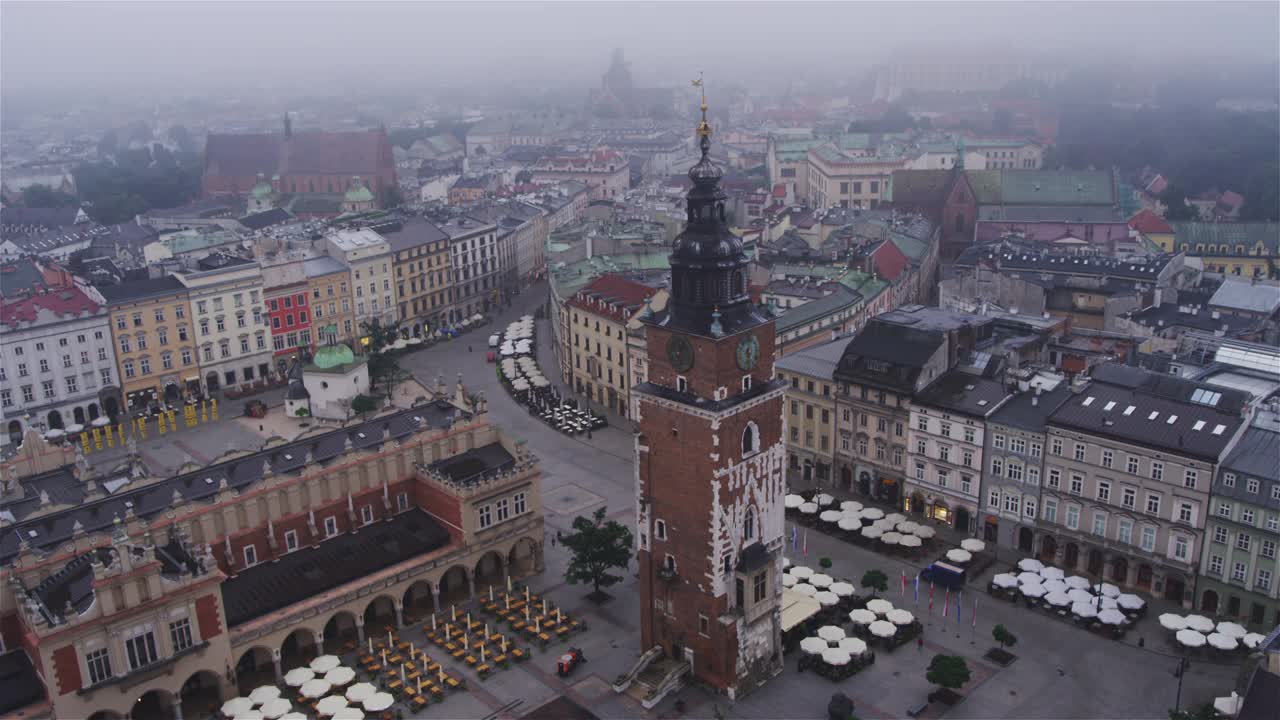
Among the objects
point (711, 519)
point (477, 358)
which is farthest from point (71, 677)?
point (477, 358)

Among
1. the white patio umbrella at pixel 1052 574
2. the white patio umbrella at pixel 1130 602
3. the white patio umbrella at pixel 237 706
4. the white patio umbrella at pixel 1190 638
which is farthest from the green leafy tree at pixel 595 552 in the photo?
the white patio umbrella at pixel 1190 638

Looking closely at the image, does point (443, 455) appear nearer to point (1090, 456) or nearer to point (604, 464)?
point (604, 464)

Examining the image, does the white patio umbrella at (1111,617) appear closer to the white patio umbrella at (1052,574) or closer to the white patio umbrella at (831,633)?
the white patio umbrella at (1052,574)

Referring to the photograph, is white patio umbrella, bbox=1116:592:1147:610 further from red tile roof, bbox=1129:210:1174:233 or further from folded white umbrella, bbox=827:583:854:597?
red tile roof, bbox=1129:210:1174:233

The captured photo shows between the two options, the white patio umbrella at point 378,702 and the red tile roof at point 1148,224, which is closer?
the white patio umbrella at point 378,702

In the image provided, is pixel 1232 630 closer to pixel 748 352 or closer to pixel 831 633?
pixel 831 633

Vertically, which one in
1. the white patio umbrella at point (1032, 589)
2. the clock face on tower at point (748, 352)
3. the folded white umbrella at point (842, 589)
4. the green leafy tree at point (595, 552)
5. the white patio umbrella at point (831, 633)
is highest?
the clock face on tower at point (748, 352)

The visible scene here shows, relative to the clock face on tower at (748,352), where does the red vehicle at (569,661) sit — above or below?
below
